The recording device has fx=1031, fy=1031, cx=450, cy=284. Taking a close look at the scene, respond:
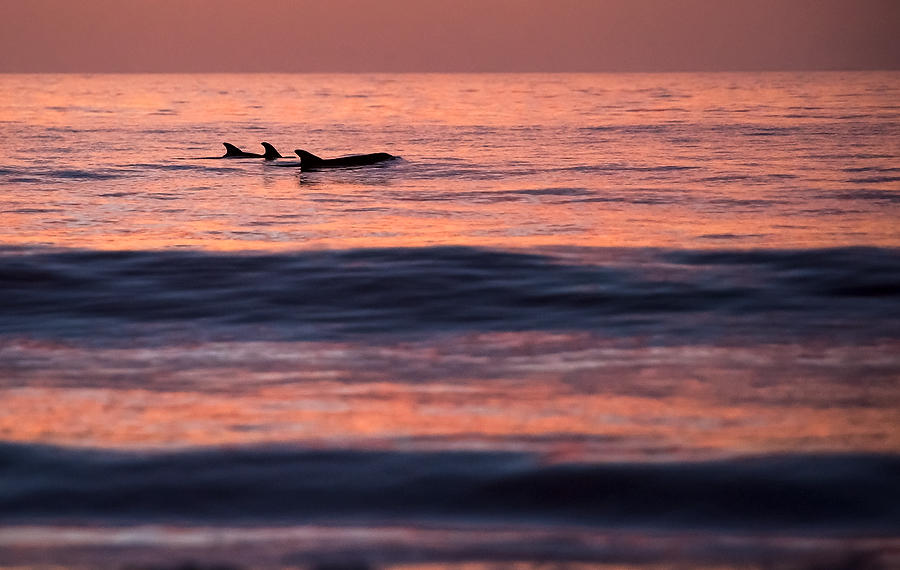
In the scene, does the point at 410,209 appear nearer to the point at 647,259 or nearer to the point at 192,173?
the point at 647,259

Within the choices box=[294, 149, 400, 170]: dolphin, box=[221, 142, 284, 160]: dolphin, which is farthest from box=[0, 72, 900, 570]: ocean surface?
box=[221, 142, 284, 160]: dolphin

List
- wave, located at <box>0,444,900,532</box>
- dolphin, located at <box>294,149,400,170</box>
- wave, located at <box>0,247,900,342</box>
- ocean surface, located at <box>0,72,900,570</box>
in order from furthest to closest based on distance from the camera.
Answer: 1. dolphin, located at <box>294,149,400,170</box>
2. wave, located at <box>0,247,900,342</box>
3. wave, located at <box>0,444,900,532</box>
4. ocean surface, located at <box>0,72,900,570</box>

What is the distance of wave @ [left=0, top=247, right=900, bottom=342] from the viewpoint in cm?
1273

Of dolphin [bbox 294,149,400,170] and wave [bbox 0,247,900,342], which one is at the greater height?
dolphin [bbox 294,149,400,170]

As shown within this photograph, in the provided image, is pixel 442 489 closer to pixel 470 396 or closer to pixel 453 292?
pixel 470 396

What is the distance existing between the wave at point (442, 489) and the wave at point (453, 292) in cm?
456

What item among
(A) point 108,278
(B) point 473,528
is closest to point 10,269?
(A) point 108,278

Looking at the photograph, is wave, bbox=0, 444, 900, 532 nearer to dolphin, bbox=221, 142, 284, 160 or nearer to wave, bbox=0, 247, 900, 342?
wave, bbox=0, 247, 900, 342

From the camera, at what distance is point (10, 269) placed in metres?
16.4

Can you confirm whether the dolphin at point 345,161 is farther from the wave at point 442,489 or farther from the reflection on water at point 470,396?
the wave at point 442,489

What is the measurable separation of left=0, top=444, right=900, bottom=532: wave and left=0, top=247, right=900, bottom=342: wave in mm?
4559

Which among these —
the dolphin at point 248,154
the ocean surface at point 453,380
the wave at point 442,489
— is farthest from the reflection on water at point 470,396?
the dolphin at point 248,154

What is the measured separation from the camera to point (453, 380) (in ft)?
32.9

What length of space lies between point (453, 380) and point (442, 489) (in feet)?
9.71
